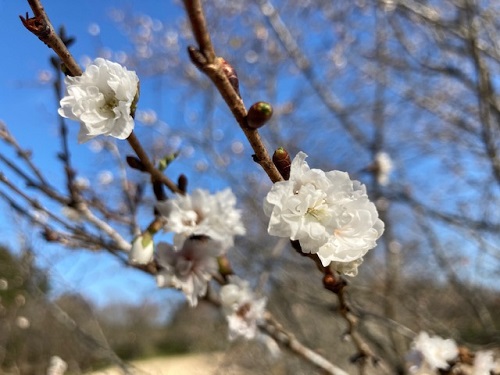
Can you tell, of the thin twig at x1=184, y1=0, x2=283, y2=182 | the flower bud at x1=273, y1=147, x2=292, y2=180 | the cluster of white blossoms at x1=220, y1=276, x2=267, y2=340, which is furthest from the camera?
the cluster of white blossoms at x1=220, y1=276, x2=267, y2=340

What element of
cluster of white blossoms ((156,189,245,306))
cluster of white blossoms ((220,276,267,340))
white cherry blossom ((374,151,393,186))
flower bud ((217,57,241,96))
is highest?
white cherry blossom ((374,151,393,186))

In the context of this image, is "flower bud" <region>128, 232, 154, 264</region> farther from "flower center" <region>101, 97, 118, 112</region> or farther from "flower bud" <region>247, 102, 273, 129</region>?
"flower bud" <region>247, 102, 273, 129</region>

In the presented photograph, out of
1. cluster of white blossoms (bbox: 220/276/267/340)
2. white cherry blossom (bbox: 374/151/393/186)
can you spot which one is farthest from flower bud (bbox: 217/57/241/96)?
white cherry blossom (bbox: 374/151/393/186)

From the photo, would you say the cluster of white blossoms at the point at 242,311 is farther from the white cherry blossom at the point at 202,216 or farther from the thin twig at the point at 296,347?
the white cherry blossom at the point at 202,216

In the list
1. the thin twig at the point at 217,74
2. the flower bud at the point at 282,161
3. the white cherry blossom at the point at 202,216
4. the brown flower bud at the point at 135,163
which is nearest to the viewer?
the thin twig at the point at 217,74

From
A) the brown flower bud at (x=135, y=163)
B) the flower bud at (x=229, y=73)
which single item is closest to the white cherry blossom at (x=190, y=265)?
the brown flower bud at (x=135, y=163)

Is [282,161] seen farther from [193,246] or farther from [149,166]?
[193,246]

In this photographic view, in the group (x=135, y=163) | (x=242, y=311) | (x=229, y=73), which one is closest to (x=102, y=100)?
(x=135, y=163)
